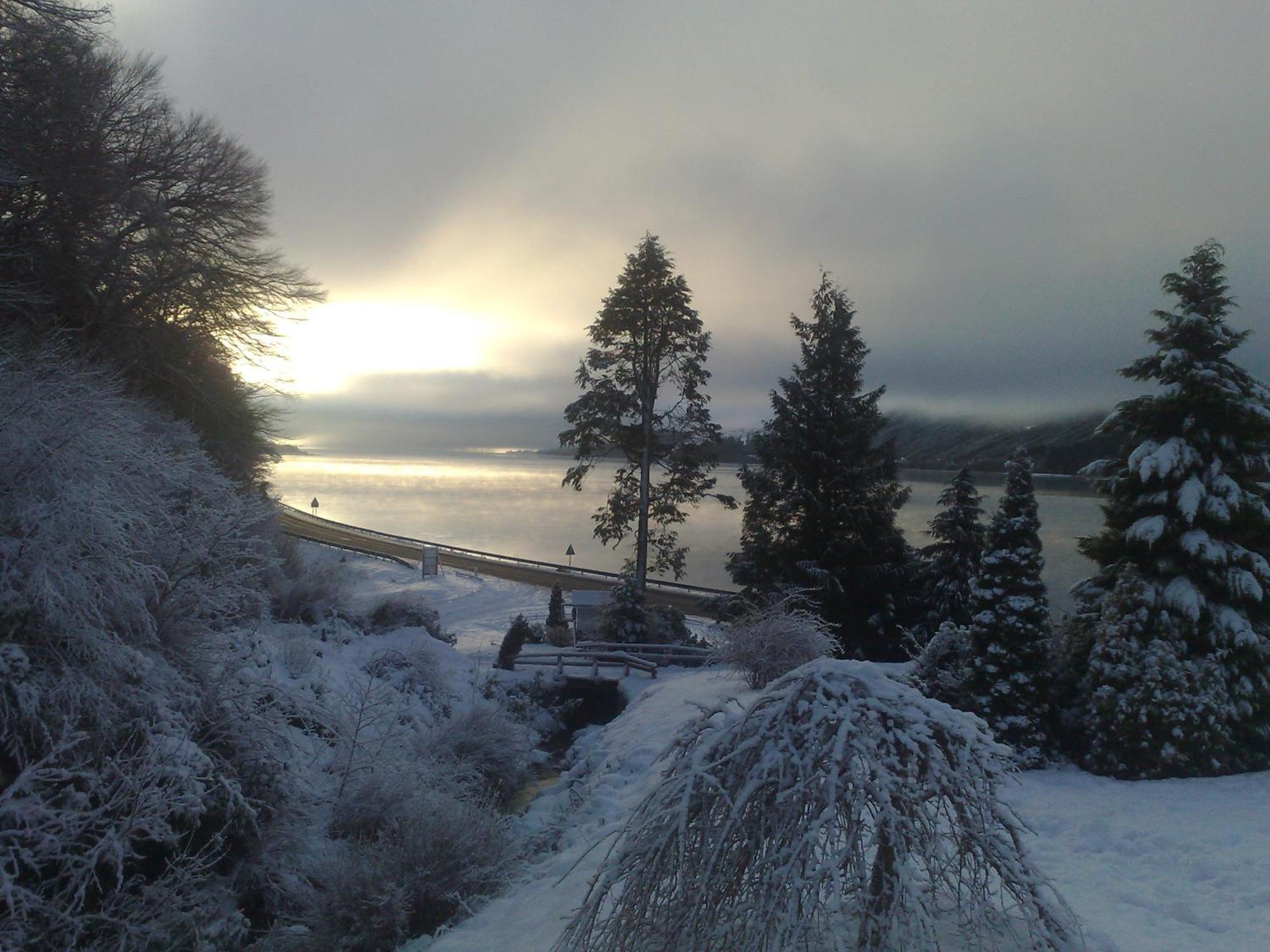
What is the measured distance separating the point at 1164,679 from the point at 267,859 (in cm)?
1179

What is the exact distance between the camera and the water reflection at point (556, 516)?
124 feet

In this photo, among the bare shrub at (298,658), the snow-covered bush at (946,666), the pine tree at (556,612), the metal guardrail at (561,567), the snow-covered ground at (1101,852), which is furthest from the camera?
the metal guardrail at (561,567)

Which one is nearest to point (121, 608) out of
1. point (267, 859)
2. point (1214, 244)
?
point (267, 859)

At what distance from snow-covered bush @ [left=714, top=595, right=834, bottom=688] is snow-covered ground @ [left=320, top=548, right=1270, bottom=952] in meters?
2.15

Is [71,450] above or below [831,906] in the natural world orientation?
above

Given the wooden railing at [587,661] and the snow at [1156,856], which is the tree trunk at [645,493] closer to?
the wooden railing at [587,661]

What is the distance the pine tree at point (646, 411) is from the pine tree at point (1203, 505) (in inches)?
581

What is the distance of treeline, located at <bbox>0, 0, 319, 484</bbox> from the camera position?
1430 cm

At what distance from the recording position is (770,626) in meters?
15.0

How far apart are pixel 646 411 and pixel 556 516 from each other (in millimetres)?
54505

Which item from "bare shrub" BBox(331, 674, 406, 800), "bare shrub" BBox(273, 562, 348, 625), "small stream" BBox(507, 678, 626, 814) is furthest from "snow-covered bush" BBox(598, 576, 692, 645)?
"bare shrub" BBox(331, 674, 406, 800)

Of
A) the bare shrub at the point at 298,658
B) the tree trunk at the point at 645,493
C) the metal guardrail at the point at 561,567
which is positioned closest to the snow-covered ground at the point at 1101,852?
the bare shrub at the point at 298,658

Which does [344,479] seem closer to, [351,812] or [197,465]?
[197,465]

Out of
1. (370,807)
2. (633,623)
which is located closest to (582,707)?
(633,623)
